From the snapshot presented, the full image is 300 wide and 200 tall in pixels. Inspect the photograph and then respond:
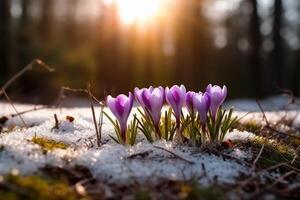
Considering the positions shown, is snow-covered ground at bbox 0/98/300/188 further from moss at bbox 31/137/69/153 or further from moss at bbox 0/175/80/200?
moss at bbox 0/175/80/200

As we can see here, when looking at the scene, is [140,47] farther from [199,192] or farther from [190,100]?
[199,192]

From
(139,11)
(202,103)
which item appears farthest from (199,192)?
(139,11)

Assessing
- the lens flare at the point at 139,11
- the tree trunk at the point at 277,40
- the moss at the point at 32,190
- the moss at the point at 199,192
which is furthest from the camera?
the lens flare at the point at 139,11

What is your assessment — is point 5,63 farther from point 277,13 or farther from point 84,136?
point 84,136

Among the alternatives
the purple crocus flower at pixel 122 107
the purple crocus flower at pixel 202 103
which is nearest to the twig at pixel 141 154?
the purple crocus flower at pixel 122 107

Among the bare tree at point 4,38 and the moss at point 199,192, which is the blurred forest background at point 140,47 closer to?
the bare tree at point 4,38

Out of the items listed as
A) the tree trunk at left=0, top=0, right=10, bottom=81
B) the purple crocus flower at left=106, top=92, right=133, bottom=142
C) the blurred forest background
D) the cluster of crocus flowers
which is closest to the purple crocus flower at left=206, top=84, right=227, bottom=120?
the cluster of crocus flowers
